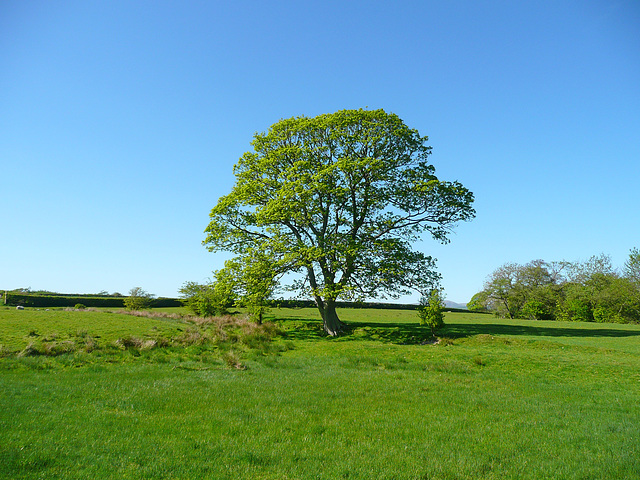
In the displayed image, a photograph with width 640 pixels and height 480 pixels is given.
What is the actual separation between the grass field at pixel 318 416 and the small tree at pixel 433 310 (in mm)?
6287

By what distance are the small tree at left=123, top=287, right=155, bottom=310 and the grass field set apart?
40542mm

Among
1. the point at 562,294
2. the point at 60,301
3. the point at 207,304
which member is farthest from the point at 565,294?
the point at 60,301

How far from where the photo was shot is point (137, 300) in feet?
198

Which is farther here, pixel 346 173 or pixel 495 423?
pixel 346 173

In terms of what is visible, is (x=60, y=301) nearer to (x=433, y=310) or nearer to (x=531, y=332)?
(x=433, y=310)

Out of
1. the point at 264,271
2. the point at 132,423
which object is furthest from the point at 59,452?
the point at 264,271

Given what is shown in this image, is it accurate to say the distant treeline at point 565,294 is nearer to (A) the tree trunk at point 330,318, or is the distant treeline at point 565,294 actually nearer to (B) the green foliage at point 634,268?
(B) the green foliage at point 634,268

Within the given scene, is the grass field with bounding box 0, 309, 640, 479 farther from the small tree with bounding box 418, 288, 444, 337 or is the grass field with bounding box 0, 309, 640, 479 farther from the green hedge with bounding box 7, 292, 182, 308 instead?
the green hedge with bounding box 7, 292, 182, 308

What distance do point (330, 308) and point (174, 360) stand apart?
14969 millimetres

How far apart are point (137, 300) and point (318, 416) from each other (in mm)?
58447

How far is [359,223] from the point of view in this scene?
1252 inches

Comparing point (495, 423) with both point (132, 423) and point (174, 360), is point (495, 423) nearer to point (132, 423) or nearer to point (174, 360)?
point (132, 423)

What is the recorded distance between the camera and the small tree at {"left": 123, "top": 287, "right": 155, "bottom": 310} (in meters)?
59.5

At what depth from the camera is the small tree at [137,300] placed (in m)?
59.5
